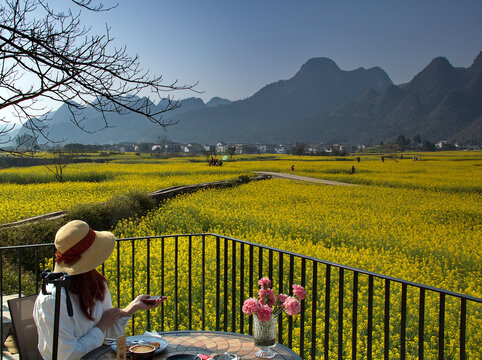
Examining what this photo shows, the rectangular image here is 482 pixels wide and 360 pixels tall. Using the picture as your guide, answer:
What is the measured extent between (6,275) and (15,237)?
1.45 m

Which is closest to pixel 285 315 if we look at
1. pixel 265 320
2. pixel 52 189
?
pixel 265 320

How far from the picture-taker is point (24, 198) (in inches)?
669

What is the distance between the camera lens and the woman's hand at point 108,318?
2.52 metres

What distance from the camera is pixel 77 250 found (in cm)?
238

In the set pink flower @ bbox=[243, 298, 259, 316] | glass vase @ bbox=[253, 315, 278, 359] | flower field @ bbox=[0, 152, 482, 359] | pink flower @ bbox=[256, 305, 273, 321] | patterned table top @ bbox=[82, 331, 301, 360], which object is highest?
pink flower @ bbox=[243, 298, 259, 316]

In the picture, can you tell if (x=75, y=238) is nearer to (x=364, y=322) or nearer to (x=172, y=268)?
(x=364, y=322)

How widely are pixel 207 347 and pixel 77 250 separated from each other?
0.92 meters

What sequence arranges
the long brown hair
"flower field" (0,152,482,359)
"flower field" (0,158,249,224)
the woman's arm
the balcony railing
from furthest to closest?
"flower field" (0,158,249,224) < "flower field" (0,152,482,359) < the balcony railing < the long brown hair < the woman's arm

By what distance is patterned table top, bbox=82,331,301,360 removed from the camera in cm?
235

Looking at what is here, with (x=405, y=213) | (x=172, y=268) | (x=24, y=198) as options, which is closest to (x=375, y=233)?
(x=405, y=213)

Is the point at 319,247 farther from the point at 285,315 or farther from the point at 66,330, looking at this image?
the point at 66,330

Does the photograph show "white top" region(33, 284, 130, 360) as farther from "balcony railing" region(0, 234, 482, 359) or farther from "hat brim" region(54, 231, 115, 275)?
"balcony railing" region(0, 234, 482, 359)

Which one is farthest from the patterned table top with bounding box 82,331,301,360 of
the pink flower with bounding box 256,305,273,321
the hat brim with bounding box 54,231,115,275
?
the hat brim with bounding box 54,231,115,275

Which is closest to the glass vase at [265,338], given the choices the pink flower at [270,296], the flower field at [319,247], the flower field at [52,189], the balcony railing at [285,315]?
the pink flower at [270,296]
